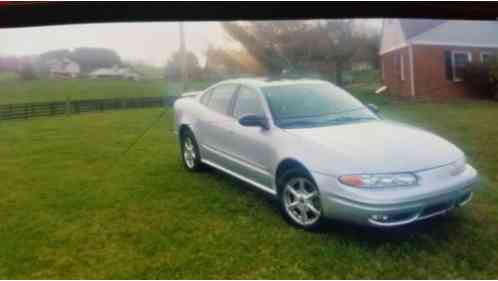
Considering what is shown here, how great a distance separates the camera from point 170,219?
1.96 m

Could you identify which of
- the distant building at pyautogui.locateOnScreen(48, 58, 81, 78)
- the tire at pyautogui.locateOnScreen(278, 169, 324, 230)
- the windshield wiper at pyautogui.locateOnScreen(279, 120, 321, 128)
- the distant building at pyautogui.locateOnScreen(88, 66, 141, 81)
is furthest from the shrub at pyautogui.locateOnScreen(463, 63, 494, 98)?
the distant building at pyautogui.locateOnScreen(48, 58, 81, 78)

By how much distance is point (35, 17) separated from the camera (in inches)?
84.4

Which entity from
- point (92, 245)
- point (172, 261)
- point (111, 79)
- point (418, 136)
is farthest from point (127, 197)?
point (418, 136)

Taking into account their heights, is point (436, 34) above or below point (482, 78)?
above

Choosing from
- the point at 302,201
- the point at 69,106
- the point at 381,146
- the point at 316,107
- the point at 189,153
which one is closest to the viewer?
the point at 381,146

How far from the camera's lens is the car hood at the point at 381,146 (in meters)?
1.83

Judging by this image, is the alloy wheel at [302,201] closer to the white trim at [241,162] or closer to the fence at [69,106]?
the white trim at [241,162]

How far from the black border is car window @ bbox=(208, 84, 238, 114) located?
1.26ft

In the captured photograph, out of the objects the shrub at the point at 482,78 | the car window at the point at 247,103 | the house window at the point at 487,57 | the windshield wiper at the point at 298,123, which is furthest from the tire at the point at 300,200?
the house window at the point at 487,57

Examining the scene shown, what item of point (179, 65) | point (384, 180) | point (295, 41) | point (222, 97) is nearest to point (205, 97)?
point (222, 97)

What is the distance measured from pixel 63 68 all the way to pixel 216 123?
0.88 m

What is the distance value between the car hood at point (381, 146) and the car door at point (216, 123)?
0.44m

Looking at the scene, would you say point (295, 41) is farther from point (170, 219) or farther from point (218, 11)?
point (170, 219)

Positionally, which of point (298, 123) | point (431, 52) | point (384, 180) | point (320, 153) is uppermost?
point (431, 52)
